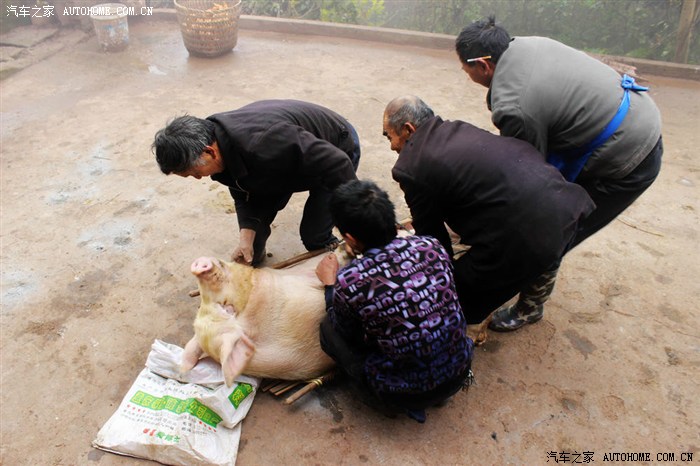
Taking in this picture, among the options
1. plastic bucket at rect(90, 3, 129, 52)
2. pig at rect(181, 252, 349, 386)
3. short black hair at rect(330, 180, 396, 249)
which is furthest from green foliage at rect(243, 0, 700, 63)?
short black hair at rect(330, 180, 396, 249)

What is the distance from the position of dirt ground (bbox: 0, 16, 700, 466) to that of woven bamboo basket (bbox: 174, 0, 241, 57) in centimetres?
180

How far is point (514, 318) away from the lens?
3230 mm

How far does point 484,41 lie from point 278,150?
1.28 m

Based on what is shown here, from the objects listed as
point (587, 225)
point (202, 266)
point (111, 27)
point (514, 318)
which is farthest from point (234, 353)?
point (111, 27)

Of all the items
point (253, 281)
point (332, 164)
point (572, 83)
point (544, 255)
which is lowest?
point (253, 281)

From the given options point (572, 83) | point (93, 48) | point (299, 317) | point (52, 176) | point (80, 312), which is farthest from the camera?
point (93, 48)

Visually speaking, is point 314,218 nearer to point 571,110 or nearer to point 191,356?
point 191,356

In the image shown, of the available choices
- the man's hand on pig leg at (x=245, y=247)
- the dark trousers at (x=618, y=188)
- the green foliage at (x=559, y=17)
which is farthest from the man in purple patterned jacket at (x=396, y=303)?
the green foliage at (x=559, y=17)

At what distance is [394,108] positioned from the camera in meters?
2.74

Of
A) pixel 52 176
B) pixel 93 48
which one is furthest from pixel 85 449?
pixel 93 48

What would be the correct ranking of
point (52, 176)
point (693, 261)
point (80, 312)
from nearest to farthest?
1. point (80, 312)
2. point (693, 261)
3. point (52, 176)

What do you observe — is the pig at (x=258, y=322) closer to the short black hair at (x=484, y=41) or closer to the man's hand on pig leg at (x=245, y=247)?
the man's hand on pig leg at (x=245, y=247)

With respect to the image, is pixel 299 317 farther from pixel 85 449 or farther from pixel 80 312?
pixel 80 312

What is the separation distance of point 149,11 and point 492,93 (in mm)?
8680
